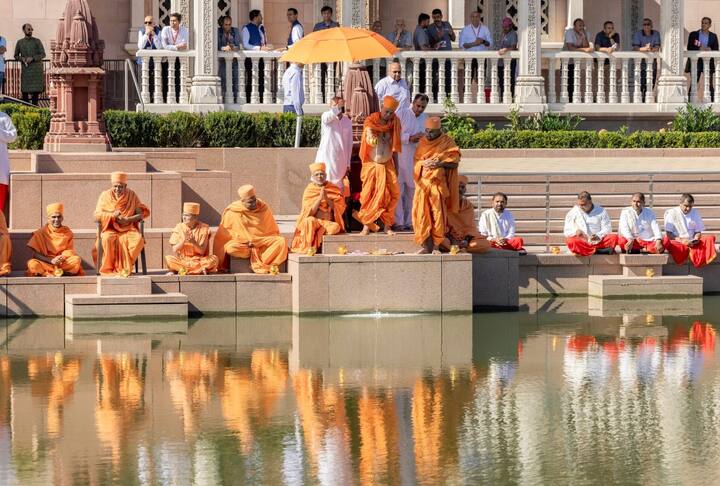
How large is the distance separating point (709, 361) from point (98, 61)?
903cm

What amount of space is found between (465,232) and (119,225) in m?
3.80

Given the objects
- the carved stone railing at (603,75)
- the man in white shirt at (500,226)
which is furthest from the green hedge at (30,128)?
the carved stone railing at (603,75)

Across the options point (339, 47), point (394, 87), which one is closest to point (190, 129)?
point (394, 87)

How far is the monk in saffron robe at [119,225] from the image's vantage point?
19297 millimetres

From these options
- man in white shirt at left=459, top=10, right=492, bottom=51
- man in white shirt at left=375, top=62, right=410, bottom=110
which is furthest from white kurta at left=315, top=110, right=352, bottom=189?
man in white shirt at left=459, top=10, right=492, bottom=51

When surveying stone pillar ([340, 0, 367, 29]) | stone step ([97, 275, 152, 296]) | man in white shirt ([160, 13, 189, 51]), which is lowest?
stone step ([97, 275, 152, 296])

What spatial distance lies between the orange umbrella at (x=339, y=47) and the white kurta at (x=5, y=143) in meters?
3.33

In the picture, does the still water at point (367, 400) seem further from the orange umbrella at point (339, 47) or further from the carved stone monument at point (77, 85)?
the carved stone monument at point (77, 85)

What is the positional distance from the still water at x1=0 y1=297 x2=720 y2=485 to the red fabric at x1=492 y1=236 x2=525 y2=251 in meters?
1.07

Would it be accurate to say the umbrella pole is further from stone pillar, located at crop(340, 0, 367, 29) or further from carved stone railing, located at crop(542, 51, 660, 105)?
carved stone railing, located at crop(542, 51, 660, 105)

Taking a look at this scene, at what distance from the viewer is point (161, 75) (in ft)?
91.8

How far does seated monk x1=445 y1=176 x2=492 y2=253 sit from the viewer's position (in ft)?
66.1

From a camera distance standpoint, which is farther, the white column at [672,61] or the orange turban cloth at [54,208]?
the white column at [672,61]

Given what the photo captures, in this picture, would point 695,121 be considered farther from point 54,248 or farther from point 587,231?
point 54,248
